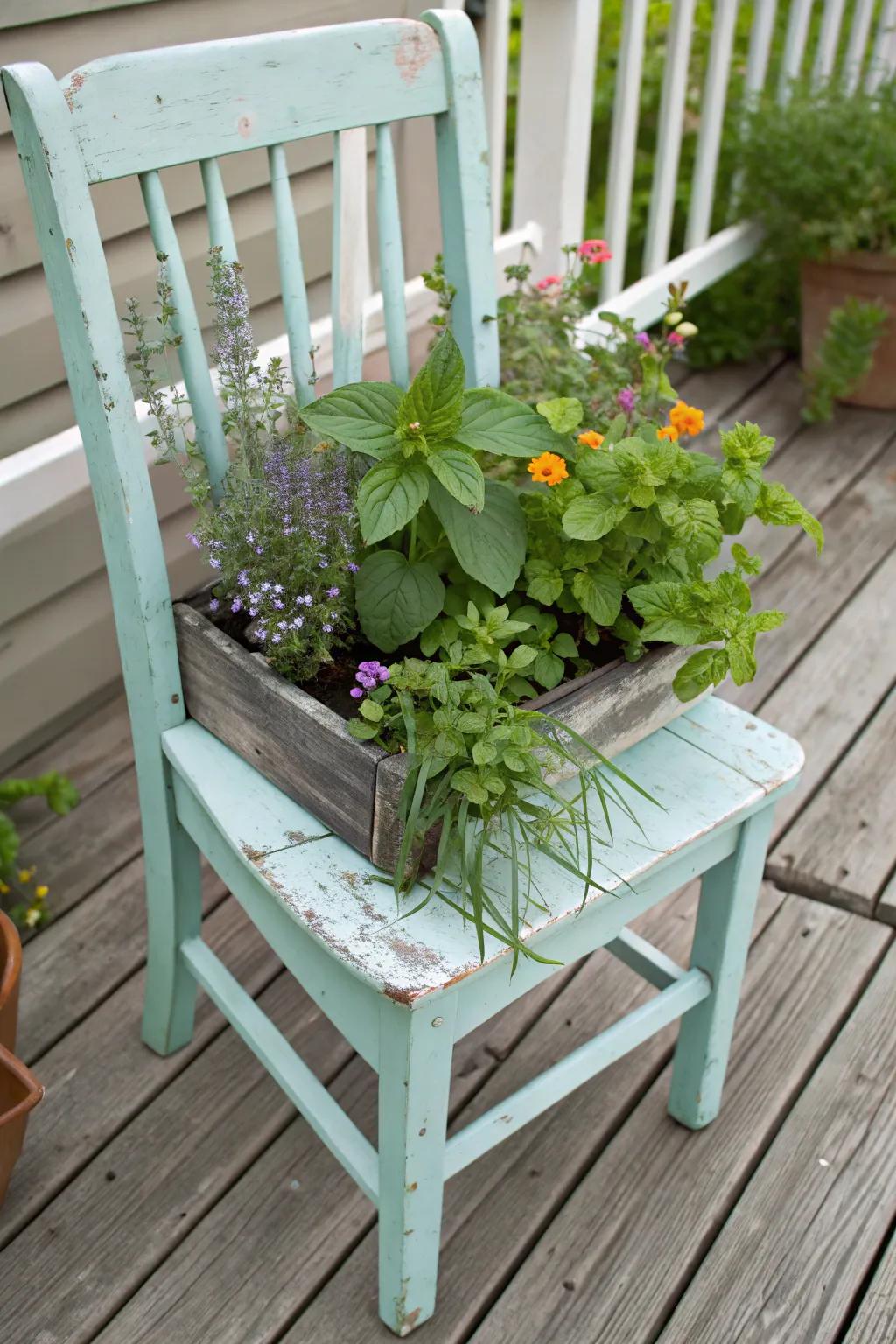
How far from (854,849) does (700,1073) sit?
0.60 meters

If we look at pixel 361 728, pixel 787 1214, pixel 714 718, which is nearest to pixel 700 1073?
pixel 787 1214

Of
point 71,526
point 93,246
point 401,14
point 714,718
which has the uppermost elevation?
point 93,246

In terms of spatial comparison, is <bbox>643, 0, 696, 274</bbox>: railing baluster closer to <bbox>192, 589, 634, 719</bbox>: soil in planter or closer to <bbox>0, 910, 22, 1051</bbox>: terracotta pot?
<bbox>192, 589, 634, 719</bbox>: soil in planter

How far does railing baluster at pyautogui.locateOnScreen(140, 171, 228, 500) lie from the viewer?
1147mm

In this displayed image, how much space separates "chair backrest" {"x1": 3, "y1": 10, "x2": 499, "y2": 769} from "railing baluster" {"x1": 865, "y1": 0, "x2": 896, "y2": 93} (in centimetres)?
234

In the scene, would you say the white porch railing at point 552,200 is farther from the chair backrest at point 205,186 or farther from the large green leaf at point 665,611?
the large green leaf at point 665,611

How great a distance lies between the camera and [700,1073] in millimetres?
1504

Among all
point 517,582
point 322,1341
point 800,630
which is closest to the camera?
point 517,582

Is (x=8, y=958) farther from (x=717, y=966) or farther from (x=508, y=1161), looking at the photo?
(x=717, y=966)

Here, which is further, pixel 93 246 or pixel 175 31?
pixel 175 31

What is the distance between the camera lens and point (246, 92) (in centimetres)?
117

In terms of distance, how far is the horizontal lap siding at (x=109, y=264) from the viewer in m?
1.68

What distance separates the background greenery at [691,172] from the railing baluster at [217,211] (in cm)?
164

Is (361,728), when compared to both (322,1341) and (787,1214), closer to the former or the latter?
(322,1341)
